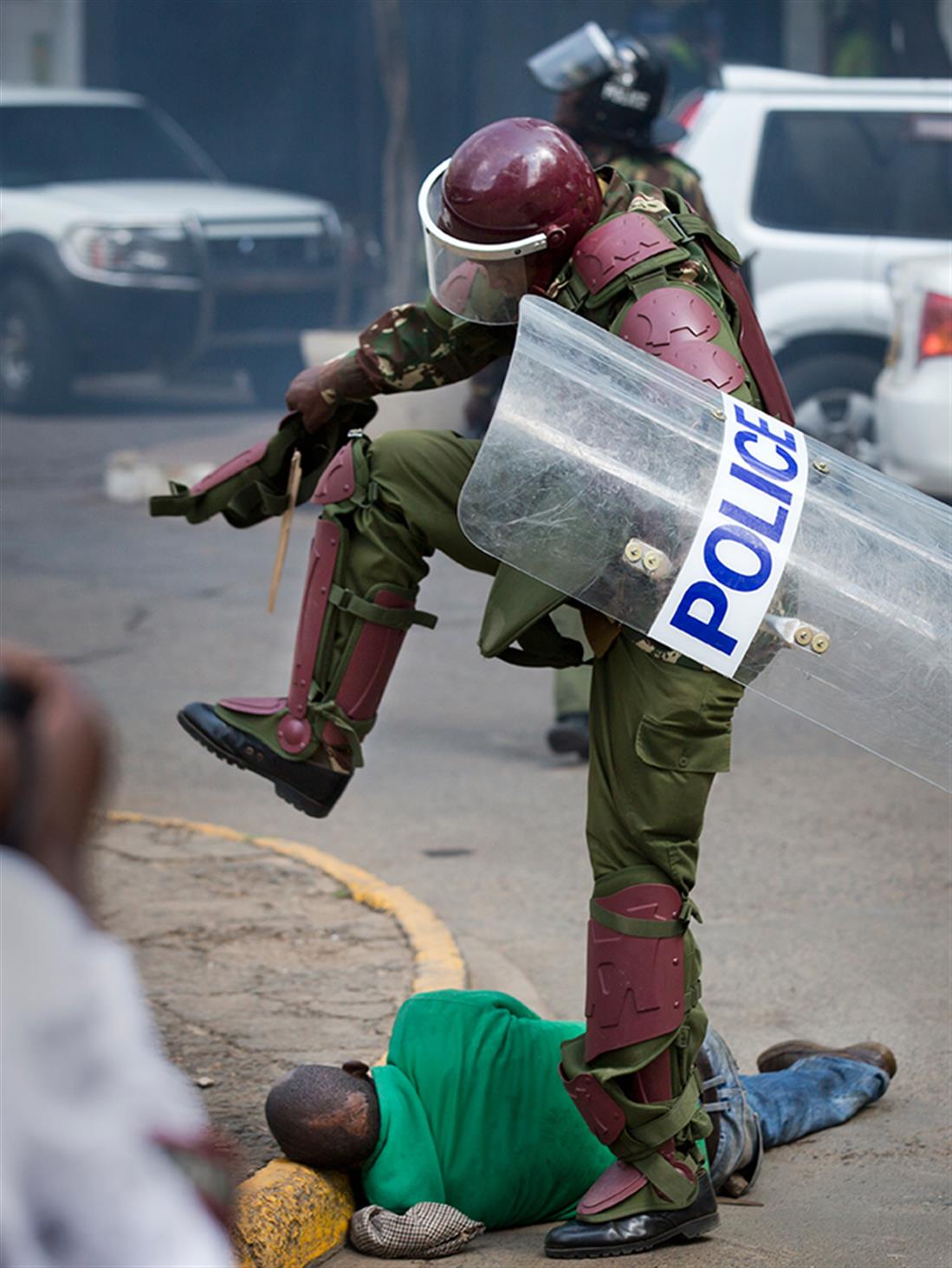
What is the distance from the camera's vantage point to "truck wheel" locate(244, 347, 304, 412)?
1528 centimetres

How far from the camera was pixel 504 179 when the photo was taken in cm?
316

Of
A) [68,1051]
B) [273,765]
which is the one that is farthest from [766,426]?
[68,1051]

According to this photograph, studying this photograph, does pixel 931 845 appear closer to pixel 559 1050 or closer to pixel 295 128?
pixel 559 1050

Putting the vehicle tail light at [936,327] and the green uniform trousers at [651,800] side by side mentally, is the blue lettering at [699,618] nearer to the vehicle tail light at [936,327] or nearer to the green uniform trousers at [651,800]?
the green uniform trousers at [651,800]

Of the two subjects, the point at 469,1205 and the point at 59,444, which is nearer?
the point at 469,1205

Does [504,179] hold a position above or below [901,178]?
above

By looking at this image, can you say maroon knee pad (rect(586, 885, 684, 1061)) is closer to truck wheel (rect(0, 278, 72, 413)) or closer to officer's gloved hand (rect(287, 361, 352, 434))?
officer's gloved hand (rect(287, 361, 352, 434))

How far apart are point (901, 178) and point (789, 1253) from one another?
8.23m

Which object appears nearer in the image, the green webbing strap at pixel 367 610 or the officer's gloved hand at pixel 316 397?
the green webbing strap at pixel 367 610

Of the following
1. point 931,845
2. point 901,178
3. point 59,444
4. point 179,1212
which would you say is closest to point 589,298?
point 179,1212

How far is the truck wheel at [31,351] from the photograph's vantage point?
45.4 ft

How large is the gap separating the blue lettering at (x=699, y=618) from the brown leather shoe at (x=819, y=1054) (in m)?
1.21

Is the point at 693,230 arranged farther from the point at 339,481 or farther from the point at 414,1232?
the point at 414,1232

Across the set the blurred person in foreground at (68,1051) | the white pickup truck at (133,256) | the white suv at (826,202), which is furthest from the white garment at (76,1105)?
the white pickup truck at (133,256)
